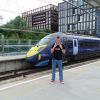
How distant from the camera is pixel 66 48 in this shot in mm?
15477

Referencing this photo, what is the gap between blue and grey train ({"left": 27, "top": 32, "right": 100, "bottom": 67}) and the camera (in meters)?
13.0

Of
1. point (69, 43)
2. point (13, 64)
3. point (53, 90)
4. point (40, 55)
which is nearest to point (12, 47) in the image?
point (69, 43)

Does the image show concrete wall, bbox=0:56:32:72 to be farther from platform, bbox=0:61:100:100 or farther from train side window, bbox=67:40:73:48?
platform, bbox=0:61:100:100

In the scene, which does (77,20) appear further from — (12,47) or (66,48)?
(66,48)

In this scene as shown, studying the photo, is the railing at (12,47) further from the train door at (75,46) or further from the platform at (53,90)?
the platform at (53,90)

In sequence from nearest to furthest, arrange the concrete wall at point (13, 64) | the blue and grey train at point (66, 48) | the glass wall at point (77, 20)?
1. the concrete wall at point (13, 64)
2. the blue and grey train at point (66, 48)
3. the glass wall at point (77, 20)

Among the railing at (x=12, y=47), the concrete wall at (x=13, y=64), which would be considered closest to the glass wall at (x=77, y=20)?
the railing at (x=12, y=47)

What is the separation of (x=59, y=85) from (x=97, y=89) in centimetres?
138

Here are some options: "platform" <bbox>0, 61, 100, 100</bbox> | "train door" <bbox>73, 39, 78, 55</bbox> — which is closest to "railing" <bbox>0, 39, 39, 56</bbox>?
"train door" <bbox>73, 39, 78, 55</bbox>

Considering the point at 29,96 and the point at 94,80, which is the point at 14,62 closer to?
the point at 94,80

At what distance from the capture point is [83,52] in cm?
1878

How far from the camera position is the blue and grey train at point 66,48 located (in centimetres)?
1301

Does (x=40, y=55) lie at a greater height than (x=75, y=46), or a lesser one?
lesser

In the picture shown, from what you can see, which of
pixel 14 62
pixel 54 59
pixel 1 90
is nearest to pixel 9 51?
pixel 14 62
